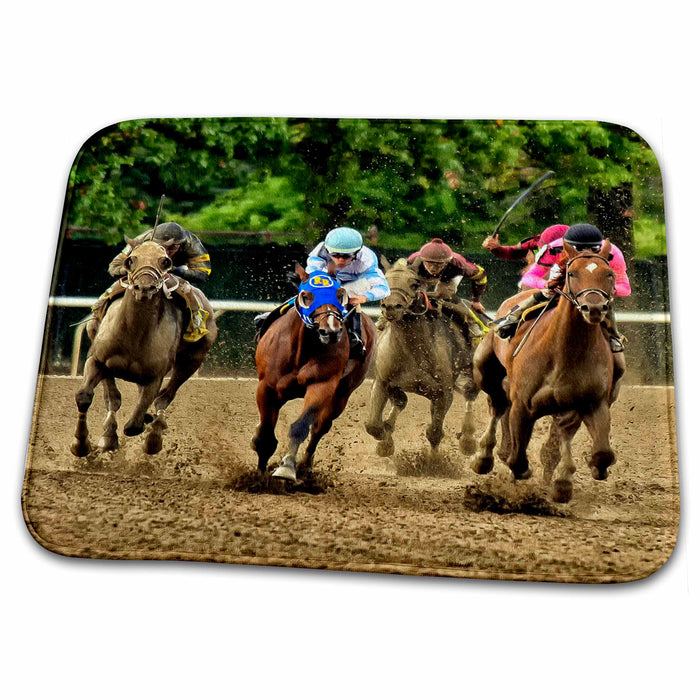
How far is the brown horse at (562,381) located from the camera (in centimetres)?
351

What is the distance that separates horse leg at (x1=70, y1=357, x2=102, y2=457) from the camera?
12.9 ft

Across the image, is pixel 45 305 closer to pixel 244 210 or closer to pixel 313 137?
pixel 244 210

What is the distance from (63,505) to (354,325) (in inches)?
60.6

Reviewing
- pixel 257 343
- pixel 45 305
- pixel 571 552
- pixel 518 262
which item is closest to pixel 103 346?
pixel 45 305

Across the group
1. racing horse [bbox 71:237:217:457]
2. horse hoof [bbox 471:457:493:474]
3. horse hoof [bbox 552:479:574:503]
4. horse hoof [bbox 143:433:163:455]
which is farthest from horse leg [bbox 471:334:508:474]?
horse hoof [bbox 143:433:163:455]

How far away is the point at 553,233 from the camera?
12.2ft

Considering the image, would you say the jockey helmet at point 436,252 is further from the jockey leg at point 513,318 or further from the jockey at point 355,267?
the jockey leg at point 513,318

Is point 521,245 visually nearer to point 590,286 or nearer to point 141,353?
point 590,286

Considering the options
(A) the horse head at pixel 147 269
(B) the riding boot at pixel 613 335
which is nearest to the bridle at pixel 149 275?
(A) the horse head at pixel 147 269

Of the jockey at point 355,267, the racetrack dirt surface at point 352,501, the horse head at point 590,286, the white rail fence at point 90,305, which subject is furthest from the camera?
the white rail fence at point 90,305

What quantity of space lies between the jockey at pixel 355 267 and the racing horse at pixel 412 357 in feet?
0.20

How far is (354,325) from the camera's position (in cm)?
378

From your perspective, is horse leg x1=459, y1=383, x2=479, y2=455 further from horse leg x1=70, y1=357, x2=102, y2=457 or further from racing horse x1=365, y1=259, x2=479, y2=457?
horse leg x1=70, y1=357, x2=102, y2=457

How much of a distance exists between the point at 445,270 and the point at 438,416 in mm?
649
